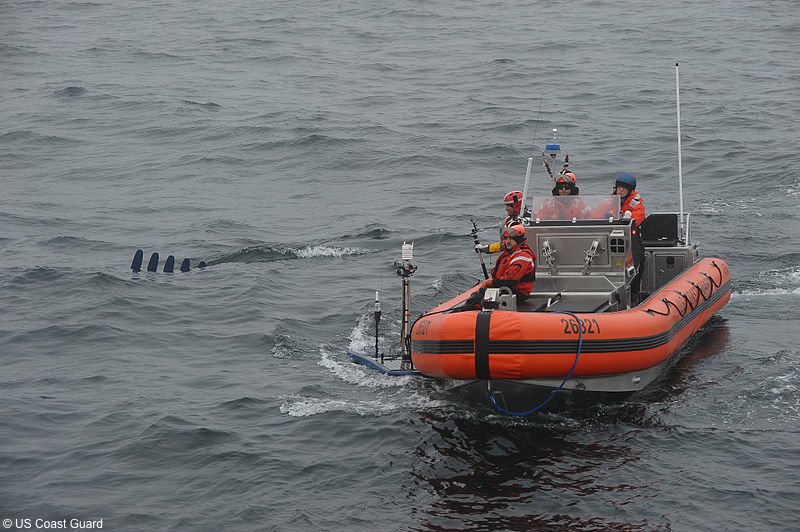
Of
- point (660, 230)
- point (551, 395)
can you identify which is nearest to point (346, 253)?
point (660, 230)

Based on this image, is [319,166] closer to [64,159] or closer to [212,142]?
[212,142]

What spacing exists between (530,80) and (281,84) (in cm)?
729

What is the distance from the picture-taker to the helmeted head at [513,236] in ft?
39.6

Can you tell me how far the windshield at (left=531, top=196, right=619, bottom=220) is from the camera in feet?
44.5

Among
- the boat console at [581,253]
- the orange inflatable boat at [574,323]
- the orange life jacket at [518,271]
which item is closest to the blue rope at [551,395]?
the orange inflatable boat at [574,323]

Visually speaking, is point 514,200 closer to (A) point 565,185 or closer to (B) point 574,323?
(A) point 565,185

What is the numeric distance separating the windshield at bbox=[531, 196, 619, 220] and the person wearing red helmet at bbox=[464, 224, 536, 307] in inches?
60.6

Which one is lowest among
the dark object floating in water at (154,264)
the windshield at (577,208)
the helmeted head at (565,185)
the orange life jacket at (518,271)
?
the dark object floating in water at (154,264)

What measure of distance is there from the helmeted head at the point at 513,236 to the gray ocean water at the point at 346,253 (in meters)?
1.73

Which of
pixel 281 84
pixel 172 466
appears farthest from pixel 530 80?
pixel 172 466

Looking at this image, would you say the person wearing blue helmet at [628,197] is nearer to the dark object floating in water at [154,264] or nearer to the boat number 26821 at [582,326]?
the boat number 26821 at [582,326]

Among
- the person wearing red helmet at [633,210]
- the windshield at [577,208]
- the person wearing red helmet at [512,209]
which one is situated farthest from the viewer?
the person wearing red helmet at [633,210]

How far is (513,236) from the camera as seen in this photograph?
12.1 metres

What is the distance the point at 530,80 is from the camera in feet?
111
